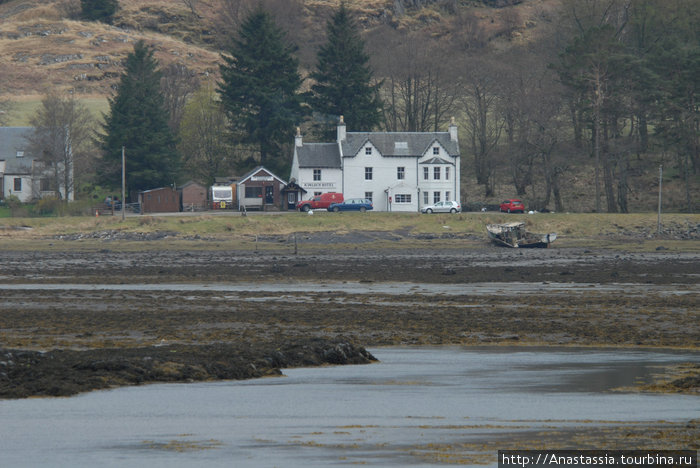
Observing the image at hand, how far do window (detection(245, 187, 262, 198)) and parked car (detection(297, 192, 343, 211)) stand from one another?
5.98 metres

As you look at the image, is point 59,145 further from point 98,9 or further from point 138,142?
point 98,9

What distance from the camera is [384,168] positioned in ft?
286

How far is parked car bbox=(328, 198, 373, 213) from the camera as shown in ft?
260

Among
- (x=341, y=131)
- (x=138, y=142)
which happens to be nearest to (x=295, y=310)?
(x=341, y=131)

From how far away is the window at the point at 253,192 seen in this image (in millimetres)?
85312

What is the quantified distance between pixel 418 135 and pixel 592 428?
251ft

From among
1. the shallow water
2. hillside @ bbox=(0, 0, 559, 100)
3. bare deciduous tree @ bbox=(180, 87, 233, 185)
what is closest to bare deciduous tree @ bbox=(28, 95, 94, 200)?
bare deciduous tree @ bbox=(180, 87, 233, 185)

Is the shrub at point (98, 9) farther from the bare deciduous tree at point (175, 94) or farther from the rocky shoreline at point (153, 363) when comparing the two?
the rocky shoreline at point (153, 363)

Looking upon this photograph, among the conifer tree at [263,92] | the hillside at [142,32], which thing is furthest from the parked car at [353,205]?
the hillside at [142,32]

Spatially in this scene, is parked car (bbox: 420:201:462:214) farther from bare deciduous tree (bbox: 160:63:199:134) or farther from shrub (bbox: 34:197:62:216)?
bare deciduous tree (bbox: 160:63:199:134)

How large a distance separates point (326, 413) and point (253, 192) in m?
71.4

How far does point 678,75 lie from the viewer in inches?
3113

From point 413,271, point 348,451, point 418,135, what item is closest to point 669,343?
point 348,451

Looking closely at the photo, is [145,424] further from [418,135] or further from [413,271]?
[418,135]
